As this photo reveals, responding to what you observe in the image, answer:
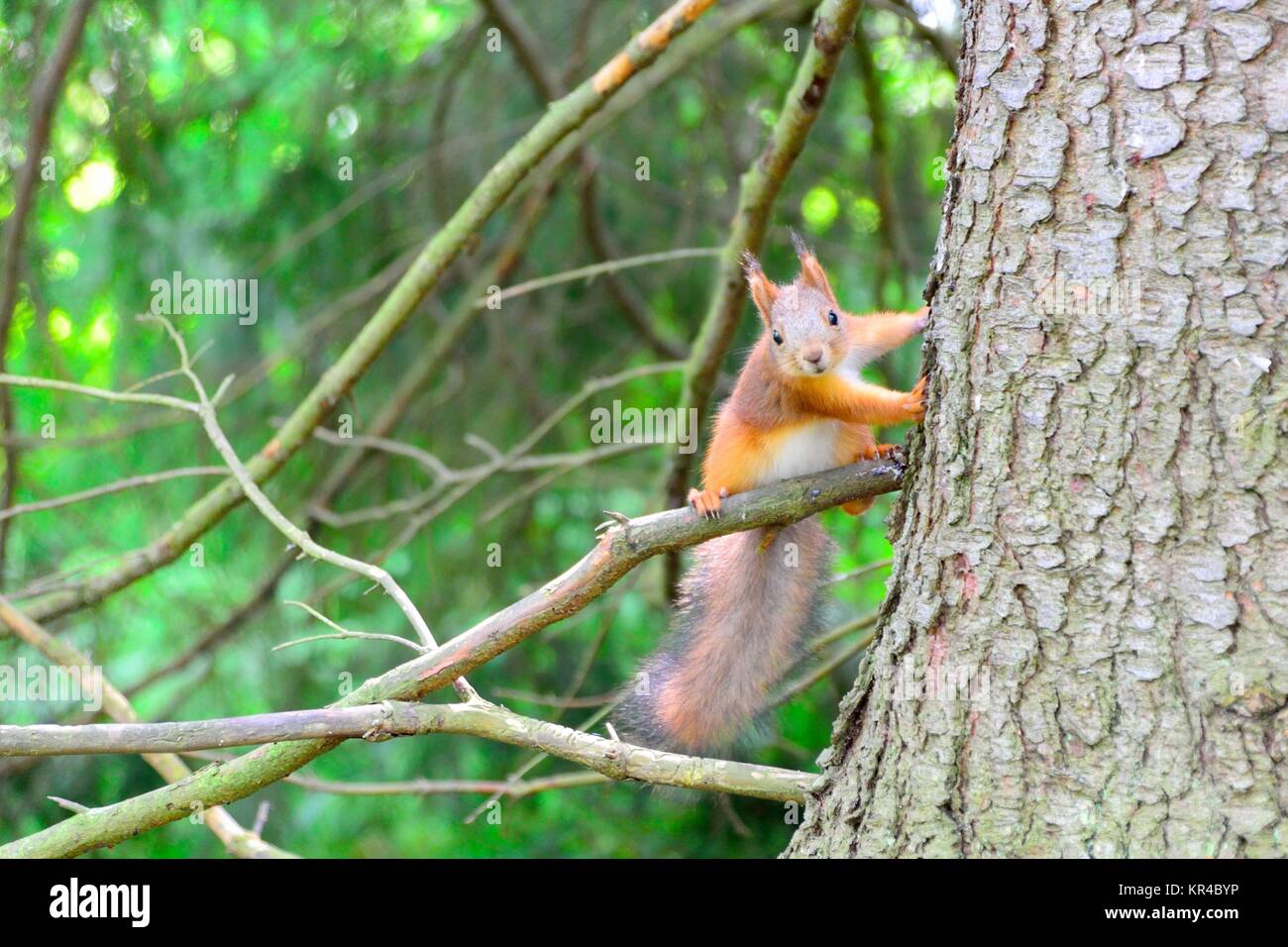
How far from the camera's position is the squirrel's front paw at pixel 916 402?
1.77m

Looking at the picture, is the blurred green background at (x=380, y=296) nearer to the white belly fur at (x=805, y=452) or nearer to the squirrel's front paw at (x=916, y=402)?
the white belly fur at (x=805, y=452)

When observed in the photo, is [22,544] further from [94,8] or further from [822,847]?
[822,847]

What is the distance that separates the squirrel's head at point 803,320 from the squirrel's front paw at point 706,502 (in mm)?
313

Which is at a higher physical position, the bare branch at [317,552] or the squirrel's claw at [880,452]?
the squirrel's claw at [880,452]

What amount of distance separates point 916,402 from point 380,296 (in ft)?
7.80

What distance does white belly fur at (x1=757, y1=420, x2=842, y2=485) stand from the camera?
7.71ft
